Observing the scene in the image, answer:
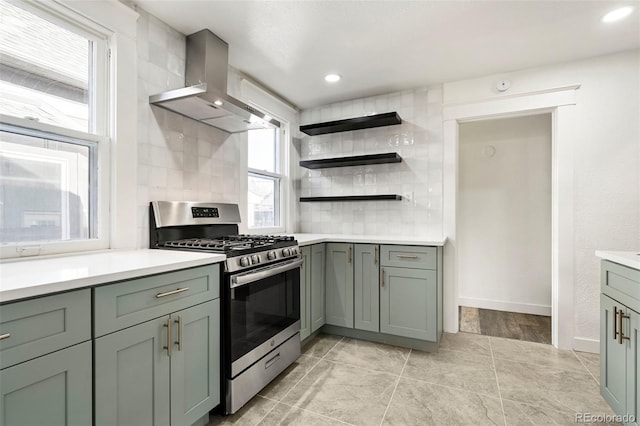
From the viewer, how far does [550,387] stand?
201 centimetres

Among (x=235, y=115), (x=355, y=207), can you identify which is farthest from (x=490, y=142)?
(x=235, y=115)

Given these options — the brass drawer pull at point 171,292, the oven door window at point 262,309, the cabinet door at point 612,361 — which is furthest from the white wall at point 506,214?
the brass drawer pull at point 171,292

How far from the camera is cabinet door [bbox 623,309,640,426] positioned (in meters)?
1.40

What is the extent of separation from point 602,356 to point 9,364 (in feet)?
8.77

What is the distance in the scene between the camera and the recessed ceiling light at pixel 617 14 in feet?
6.35

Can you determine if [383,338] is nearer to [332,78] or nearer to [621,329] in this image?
[621,329]

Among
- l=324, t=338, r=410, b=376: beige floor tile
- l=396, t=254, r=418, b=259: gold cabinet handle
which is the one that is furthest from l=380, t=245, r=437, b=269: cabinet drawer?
l=324, t=338, r=410, b=376: beige floor tile

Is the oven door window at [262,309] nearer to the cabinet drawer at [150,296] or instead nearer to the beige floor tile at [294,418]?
the cabinet drawer at [150,296]

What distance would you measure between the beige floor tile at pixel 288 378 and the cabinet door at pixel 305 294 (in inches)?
7.3

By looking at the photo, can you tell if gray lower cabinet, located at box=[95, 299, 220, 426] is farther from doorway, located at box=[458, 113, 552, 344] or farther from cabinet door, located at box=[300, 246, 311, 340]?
doorway, located at box=[458, 113, 552, 344]

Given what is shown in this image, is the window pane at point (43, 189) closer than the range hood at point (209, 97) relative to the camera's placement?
Yes

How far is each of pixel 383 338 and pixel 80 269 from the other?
229cm

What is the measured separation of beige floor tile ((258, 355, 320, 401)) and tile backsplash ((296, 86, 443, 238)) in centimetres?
148

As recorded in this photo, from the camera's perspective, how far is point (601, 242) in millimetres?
2504
